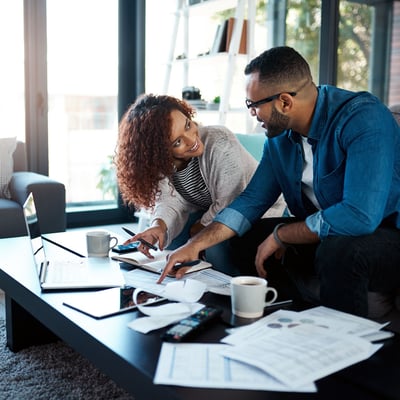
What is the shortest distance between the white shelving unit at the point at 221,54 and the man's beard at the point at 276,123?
2034 mm

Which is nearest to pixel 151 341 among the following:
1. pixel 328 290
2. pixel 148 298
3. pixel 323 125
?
pixel 148 298

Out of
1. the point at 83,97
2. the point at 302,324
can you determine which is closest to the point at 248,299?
the point at 302,324

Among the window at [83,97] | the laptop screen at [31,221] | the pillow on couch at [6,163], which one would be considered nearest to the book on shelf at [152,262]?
the laptop screen at [31,221]

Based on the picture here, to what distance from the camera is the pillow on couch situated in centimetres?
304

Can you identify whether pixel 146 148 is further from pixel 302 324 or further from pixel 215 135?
pixel 302 324

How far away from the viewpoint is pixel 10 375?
1.60 metres

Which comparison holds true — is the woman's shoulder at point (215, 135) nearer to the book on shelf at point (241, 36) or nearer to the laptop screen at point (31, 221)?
the laptop screen at point (31, 221)

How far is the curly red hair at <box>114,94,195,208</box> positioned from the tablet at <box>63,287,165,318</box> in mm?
643

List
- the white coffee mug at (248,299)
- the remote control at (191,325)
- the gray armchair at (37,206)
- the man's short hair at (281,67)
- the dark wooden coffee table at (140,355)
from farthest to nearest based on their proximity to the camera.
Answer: the gray armchair at (37,206)
the man's short hair at (281,67)
the white coffee mug at (248,299)
the remote control at (191,325)
the dark wooden coffee table at (140,355)

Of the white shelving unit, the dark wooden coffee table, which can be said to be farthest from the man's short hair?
the white shelving unit

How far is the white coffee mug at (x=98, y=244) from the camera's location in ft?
5.64

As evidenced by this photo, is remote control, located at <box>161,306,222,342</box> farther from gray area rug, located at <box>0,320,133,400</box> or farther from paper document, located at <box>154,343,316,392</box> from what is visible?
gray area rug, located at <box>0,320,133,400</box>

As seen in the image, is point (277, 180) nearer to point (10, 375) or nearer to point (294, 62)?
point (294, 62)

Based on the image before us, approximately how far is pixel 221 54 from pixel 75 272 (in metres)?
2.54
